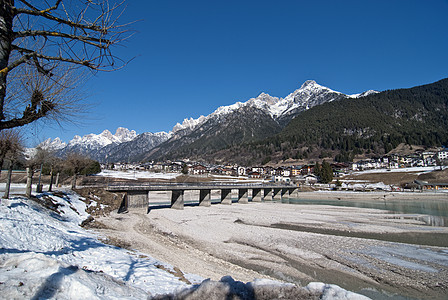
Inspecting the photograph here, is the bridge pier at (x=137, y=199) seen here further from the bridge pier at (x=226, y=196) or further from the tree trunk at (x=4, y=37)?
the tree trunk at (x=4, y=37)

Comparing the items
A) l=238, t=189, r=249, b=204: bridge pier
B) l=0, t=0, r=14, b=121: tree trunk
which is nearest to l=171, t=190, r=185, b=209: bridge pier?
l=238, t=189, r=249, b=204: bridge pier

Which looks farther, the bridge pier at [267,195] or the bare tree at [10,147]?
the bridge pier at [267,195]

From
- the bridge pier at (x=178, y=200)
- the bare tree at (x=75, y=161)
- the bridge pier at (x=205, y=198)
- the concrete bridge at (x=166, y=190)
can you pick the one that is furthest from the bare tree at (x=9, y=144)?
the bridge pier at (x=205, y=198)

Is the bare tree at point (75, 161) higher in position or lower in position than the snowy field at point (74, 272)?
higher

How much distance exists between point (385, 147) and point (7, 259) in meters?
230

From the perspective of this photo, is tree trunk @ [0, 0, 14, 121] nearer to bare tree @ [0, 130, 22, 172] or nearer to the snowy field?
the snowy field

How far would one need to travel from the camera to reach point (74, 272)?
5.80 m

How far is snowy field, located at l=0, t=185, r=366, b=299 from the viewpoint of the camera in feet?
16.1

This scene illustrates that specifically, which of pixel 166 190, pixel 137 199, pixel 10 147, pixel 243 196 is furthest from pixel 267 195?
pixel 10 147

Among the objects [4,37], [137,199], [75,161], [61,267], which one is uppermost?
[4,37]

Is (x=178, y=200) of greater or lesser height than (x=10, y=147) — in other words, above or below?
below

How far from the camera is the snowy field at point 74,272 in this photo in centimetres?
492

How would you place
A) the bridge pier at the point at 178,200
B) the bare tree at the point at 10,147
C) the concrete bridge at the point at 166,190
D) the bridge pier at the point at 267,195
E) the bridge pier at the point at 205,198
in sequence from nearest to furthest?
the bare tree at the point at 10,147, the concrete bridge at the point at 166,190, the bridge pier at the point at 178,200, the bridge pier at the point at 205,198, the bridge pier at the point at 267,195

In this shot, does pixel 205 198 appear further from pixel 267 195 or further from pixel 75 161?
pixel 267 195
